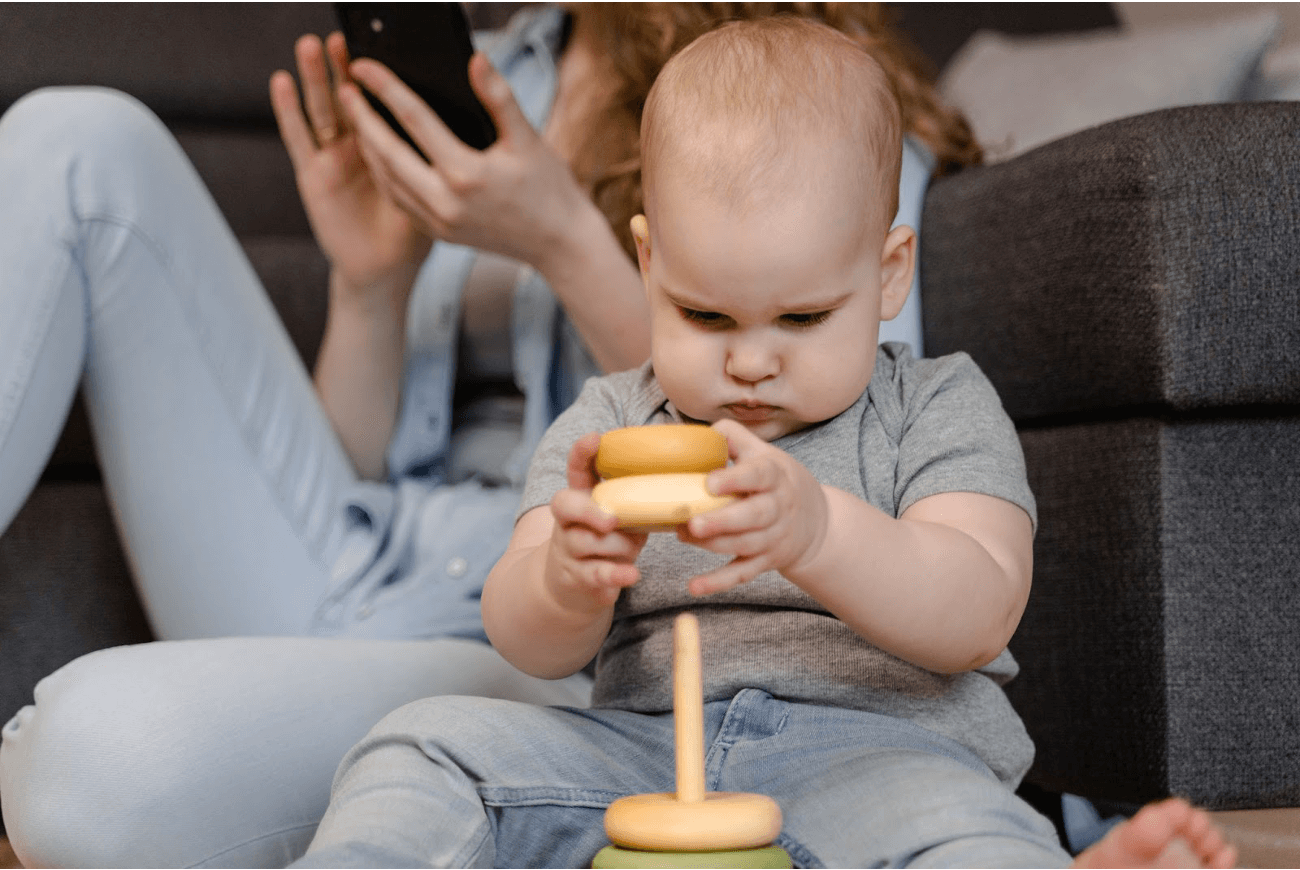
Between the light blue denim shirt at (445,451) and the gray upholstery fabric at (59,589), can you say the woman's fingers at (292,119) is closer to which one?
the light blue denim shirt at (445,451)

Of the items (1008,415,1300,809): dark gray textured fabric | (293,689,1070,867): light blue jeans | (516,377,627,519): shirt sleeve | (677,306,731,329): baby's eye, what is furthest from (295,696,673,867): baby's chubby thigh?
(1008,415,1300,809): dark gray textured fabric

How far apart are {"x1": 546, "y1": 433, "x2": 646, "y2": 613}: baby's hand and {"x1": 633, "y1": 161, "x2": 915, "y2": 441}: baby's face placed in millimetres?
112

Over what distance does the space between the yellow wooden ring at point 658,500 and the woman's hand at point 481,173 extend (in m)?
0.59

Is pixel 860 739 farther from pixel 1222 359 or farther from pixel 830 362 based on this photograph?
pixel 1222 359

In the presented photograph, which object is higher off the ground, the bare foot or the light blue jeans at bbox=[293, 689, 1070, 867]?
the bare foot

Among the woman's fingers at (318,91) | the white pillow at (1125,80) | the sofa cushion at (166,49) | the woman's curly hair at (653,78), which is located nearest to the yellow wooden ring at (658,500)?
the woman's curly hair at (653,78)

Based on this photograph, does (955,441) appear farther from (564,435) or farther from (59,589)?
(59,589)

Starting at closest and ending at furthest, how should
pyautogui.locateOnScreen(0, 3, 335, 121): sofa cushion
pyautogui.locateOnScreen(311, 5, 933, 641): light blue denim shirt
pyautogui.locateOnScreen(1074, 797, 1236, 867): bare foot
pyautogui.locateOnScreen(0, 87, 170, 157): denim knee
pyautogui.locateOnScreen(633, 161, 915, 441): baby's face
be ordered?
pyautogui.locateOnScreen(1074, 797, 1236, 867): bare foot < pyautogui.locateOnScreen(633, 161, 915, 441): baby's face < pyautogui.locateOnScreen(0, 87, 170, 157): denim knee < pyautogui.locateOnScreen(311, 5, 933, 641): light blue denim shirt < pyautogui.locateOnScreen(0, 3, 335, 121): sofa cushion

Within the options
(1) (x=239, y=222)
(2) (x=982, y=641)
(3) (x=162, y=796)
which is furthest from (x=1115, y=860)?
(1) (x=239, y=222)

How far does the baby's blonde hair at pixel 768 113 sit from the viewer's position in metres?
0.64

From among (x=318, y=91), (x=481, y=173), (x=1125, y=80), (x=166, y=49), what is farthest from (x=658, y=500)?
(x=166, y=49)

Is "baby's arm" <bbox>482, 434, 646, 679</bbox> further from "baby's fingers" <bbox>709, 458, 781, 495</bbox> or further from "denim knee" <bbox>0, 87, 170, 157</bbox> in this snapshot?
"denim knee" <bbox>0, 87, 170, 157</bbox>

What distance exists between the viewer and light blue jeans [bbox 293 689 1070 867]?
53 cm

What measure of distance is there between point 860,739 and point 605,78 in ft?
2.93
